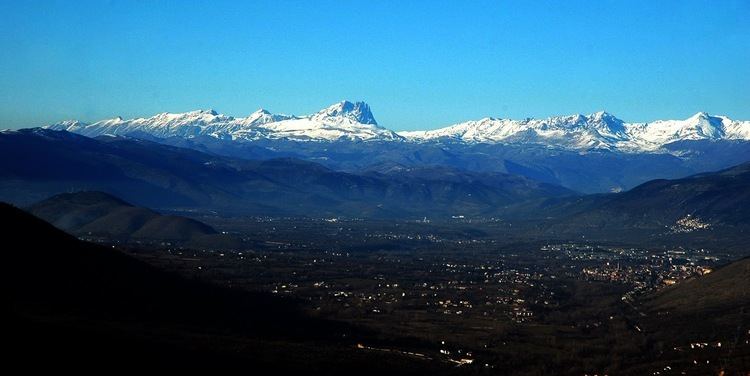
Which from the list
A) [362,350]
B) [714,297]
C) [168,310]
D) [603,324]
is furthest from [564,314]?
[168,310]

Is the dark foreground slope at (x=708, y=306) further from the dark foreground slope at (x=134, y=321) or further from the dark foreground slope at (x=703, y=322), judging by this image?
the dark foreground slope at (x=134, y=321)

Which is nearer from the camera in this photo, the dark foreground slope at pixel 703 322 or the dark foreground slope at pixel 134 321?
the dark foreground slope at pixel 134 321

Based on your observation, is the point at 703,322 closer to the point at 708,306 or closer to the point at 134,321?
the point at 708,306

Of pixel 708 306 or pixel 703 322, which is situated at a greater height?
pixel 708 306

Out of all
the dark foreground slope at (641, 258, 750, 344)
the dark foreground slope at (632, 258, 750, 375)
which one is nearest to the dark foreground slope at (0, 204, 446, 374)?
the dark foreground slope at (632, 258, 750, 375)

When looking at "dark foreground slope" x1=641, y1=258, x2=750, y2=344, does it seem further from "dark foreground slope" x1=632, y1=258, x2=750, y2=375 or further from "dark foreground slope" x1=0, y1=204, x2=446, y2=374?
"dark foreground slope" x1=0, y1=204, x2=446, y2=374

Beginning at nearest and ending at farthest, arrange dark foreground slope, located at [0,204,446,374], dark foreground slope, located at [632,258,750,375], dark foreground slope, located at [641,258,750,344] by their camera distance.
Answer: dark foreground slope, located at [0,204,446,374] < dark foreground slope, located at [632,258,750,375] < dark foreground slope, located at [641,258,750,344]

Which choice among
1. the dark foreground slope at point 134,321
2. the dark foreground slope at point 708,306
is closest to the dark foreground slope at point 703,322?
the dark foreground slope at point 708,306

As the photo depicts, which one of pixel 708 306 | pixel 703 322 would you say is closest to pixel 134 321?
pixel 703 322

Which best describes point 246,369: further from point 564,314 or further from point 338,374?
point 564,314
